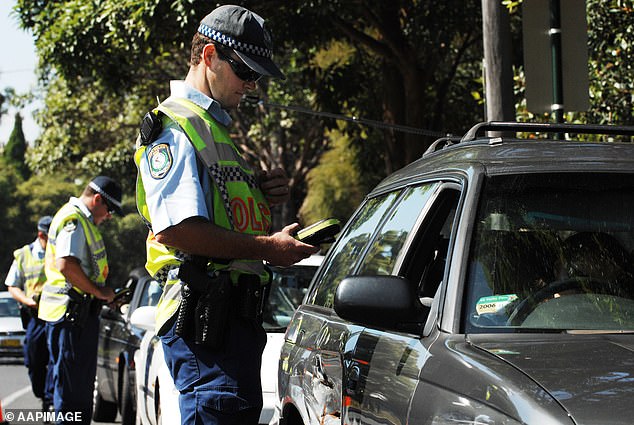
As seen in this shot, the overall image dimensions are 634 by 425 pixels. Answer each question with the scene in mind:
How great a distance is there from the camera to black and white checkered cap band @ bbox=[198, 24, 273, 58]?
12.9 feet

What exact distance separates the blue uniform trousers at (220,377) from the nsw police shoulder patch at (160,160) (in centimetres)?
52

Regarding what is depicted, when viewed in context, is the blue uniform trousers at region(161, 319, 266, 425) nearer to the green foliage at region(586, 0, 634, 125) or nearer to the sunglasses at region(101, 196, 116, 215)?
the sunglasses at region(101, 196, 116, 215)

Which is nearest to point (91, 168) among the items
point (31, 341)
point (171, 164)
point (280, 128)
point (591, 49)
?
point (280, 128)

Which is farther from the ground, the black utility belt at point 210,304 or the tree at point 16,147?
the tree at point 16,147

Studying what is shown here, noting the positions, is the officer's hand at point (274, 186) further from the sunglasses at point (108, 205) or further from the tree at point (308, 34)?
the tree at point (308, 34)

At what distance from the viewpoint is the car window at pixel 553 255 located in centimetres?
326

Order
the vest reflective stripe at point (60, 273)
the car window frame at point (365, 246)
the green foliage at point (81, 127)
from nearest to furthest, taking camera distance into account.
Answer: the car window frame at point (365, 246)
the vest reflective stripe at point (60, 273)
the green foliage at point (81, 127)

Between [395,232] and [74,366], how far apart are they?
4.67 m

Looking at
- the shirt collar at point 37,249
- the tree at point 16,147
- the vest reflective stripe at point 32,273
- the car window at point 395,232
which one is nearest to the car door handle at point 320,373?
the car window at point 395,232

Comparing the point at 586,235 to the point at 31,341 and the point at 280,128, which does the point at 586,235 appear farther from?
the point at 280,128

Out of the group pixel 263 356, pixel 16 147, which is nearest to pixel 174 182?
pixel 263 356

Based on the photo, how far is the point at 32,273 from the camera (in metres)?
12.4

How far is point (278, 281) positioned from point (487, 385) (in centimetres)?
562

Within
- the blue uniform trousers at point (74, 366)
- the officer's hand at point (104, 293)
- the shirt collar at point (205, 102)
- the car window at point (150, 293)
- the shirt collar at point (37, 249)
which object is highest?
the shirt collar at point (205, 102)
